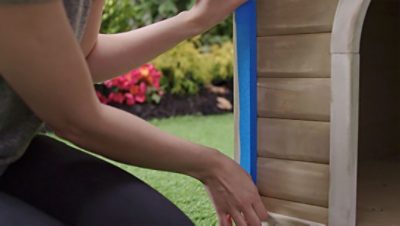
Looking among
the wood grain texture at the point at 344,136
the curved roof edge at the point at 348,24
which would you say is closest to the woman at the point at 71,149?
the wood grain texture at the point at 344,136

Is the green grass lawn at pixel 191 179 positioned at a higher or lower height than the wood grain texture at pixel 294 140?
lower

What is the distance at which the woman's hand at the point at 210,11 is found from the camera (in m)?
1.05

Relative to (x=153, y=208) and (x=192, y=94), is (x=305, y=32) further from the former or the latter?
(x=192, y=94)

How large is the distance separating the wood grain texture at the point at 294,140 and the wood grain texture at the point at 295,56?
0.09m

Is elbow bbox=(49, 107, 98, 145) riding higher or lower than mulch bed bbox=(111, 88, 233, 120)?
higher

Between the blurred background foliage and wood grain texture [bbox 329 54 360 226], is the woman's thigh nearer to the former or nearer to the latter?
wood grain texture [bbox 329 54 360 226]

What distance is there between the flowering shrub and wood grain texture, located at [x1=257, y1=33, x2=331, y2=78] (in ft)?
6.59

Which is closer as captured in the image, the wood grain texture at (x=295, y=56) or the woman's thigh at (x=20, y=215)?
the woman's thigh at (x=20, y=215)

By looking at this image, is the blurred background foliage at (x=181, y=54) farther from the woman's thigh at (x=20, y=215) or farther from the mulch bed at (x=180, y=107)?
the woman's thigh at (x=20, y=215)

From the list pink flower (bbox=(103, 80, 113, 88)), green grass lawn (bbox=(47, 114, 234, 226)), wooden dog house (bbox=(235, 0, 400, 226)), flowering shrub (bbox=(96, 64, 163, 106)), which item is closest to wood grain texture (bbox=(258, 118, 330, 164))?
wooden dog house (bbox=(235, 0, 400, 226))

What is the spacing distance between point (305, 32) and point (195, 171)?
0.35m

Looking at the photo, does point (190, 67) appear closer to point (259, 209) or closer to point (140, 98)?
point (140, 98)

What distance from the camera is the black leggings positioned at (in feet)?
2.63

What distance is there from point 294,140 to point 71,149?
0.40 meters
